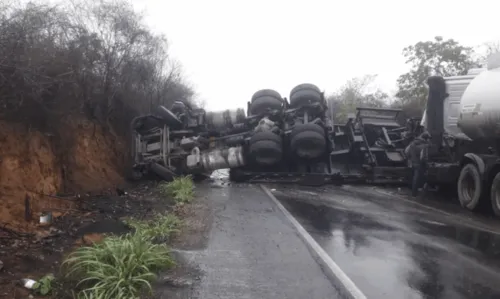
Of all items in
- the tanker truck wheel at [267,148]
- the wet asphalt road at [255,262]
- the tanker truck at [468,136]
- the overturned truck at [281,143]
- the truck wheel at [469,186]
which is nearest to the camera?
the wet asphalt road at [255,262]

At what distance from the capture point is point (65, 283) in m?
4.96

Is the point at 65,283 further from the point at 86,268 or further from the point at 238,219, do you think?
the point at 238,219

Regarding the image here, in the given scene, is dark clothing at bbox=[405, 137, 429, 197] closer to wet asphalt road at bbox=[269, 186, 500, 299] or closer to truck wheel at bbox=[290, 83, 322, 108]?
wet asphalt road at bbox=[269, 186, 500, 299]

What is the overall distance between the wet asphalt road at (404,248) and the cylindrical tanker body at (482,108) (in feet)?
6.79

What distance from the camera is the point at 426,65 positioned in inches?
1565

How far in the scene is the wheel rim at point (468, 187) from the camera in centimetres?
1188

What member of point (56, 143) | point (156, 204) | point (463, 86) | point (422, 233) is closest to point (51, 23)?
point (56, 143)

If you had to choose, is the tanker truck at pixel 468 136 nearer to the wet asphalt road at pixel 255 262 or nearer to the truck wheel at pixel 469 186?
the truck wheel at pixel 469 186

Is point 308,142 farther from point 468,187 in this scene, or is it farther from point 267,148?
point 468,187

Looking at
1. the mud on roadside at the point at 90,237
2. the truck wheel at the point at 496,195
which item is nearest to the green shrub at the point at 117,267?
the mud on roadside at the point at 90,237

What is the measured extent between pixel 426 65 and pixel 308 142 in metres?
27.8

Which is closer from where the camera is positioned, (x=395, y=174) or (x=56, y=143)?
(x=56, y=143)

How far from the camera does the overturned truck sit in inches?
644

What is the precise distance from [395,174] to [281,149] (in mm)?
3872
